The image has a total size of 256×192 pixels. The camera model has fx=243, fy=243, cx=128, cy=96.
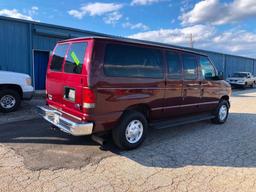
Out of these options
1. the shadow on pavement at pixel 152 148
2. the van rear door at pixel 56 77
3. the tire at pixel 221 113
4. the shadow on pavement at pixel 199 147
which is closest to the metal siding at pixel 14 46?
the shadow on pavement at pixel 152 148

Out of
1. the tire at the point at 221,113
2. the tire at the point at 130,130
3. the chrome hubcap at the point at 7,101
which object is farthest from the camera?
the chrome hubcap at the point at 7,101

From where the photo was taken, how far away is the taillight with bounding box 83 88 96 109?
165 inches

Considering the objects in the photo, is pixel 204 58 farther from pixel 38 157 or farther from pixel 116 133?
pixel 38 157

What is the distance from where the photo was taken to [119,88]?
180 inches

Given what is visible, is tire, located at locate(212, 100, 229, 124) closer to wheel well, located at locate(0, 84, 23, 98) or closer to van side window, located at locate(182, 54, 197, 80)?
van side window, located at locate(182, 54, 197, 80)

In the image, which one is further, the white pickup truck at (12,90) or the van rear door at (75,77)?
the white pickup truck at (12,90)

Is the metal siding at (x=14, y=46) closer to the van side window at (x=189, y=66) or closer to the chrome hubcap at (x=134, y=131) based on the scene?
the van side window at (x=189, y=66)

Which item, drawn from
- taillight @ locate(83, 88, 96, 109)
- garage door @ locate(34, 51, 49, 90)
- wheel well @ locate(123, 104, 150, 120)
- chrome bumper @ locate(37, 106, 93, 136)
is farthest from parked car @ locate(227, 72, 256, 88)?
taillight @ locate(83, 88, 96, 109)

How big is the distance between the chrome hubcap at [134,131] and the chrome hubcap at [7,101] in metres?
4.92

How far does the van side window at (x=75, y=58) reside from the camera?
445cm

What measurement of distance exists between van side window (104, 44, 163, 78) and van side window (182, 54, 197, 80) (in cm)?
97

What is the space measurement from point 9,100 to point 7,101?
7 cm

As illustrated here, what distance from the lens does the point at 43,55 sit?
13625 millimetres

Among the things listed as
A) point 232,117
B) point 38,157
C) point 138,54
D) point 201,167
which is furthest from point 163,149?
point 232,117
